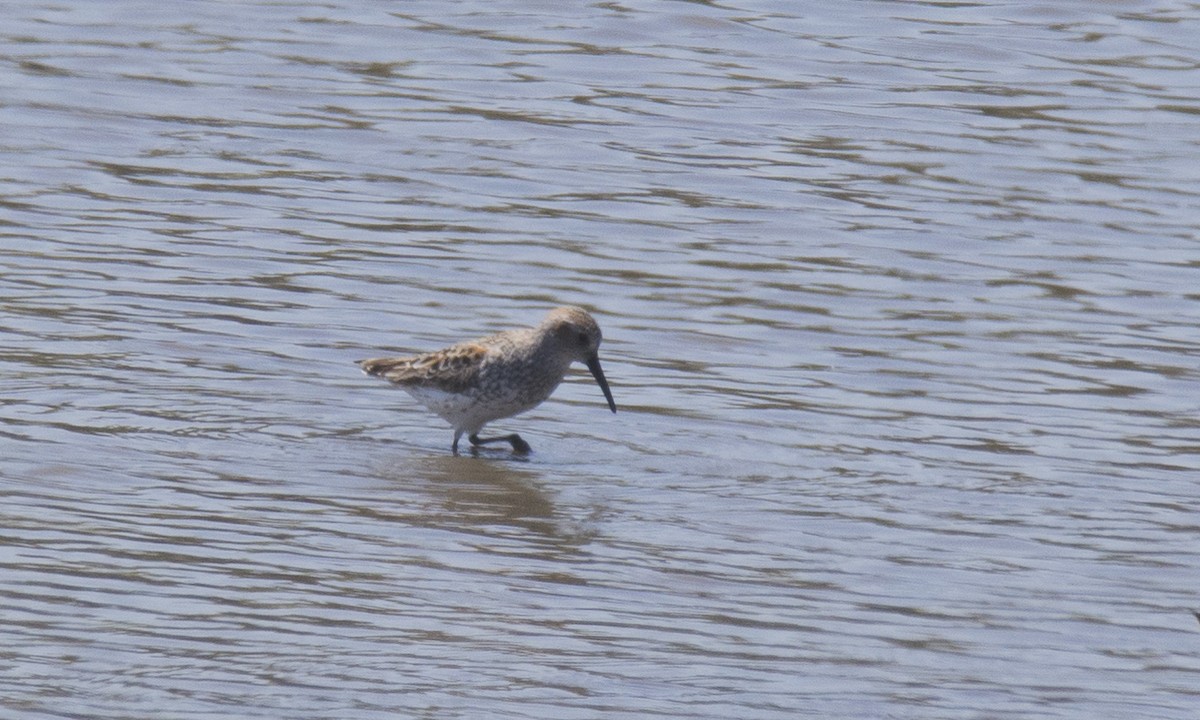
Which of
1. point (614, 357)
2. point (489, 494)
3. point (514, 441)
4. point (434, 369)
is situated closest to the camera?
point (489, 494)

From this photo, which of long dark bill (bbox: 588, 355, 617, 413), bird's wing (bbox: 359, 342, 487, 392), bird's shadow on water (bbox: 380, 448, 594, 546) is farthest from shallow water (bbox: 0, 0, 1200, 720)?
bird's wing (bbox: 359, 342, 487, 392)

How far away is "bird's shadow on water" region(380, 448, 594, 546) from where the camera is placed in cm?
976

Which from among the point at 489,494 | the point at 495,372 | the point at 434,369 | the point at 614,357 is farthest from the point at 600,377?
the point at 489,494

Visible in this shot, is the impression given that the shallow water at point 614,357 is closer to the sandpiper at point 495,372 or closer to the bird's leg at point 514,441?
the bird's leg at point 514,441

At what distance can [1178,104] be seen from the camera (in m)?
17.6

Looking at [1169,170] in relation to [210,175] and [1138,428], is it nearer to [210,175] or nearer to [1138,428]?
[1138,428]

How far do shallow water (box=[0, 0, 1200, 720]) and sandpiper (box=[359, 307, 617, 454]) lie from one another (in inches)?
9.5

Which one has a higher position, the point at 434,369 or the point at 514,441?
the point at 434,369

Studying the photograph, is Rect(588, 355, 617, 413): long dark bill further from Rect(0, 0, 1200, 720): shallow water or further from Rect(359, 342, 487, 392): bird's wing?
Rect(359, 342, 487, 392): bird's wing

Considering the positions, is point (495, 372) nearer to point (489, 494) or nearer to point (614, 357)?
point (489, 494)

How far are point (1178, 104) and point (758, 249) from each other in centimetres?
474

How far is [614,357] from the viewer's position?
1265 cm

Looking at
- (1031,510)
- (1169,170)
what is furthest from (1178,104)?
(1031,510)

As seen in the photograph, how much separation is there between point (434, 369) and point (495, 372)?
30cm
